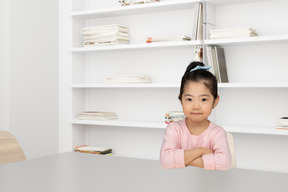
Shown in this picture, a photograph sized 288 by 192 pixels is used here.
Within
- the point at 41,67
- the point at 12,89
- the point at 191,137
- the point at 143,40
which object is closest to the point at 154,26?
the point at 143,40

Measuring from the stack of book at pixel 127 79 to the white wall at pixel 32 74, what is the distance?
625 millimetres

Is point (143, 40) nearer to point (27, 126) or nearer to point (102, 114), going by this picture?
point (102, 114)

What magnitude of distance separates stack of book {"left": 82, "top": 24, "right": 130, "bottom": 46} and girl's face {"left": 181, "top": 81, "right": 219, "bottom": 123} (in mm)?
2145

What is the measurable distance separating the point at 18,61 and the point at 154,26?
3.89 feet

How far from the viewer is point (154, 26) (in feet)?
11.3

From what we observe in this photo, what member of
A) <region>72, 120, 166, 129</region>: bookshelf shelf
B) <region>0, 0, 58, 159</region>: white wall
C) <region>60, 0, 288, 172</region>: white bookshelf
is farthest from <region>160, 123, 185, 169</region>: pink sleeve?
<region>0, 0, 58, 159</region>: white wall

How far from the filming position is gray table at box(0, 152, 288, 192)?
2.99ft

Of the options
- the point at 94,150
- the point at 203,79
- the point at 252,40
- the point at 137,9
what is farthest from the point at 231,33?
the point at 203,79

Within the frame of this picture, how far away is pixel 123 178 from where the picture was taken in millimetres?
1011

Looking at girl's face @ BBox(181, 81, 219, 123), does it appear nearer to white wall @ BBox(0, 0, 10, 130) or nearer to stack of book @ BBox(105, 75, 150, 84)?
stack of book @ BBox(105, 75, 150, 84)

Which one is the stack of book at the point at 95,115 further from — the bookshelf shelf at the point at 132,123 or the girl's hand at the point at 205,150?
the girl's hand at the point at 205,150

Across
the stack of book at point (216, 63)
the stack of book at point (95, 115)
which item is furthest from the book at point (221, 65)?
the stack of book at point (95, 115)

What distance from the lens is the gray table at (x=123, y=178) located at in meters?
0.91

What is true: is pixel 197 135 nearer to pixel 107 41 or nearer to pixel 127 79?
pixel 127 79
